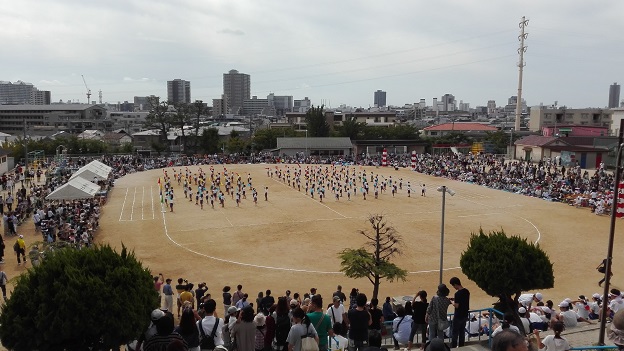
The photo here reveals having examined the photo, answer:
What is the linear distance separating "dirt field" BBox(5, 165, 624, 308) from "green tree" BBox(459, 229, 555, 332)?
3.94 m

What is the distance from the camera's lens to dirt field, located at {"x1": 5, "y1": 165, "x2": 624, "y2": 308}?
19.5m

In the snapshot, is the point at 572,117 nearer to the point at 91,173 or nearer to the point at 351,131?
the point at 351,131

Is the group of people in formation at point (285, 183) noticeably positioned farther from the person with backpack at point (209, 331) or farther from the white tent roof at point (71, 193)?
the person with backpack at point (209, 331)

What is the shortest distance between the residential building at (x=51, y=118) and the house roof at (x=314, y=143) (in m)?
51.4

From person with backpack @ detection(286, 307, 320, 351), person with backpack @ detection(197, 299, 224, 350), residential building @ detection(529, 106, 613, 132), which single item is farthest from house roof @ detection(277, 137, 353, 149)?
person with backpack @ detection(286, 307, 320, 351)

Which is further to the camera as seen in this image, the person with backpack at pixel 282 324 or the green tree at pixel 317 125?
the green tree at pixel 317 125

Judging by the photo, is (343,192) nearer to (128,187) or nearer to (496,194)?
(496,194)

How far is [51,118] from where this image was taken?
10275 cm

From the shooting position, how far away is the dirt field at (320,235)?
19547 millimetres

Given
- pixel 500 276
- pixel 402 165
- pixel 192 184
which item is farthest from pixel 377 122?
pixel 500 276

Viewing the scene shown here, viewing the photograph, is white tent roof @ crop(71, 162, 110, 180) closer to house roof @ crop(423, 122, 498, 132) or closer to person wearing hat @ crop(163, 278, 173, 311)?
person wearing hat @ crop(163, 278, 173, 311)

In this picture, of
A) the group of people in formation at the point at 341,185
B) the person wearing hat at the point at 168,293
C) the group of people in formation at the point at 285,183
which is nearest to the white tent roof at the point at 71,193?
the group of people in formation at the point at 285,183

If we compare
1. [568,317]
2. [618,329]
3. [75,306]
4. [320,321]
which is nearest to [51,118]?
[75,306]

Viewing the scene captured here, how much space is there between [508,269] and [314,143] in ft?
202
